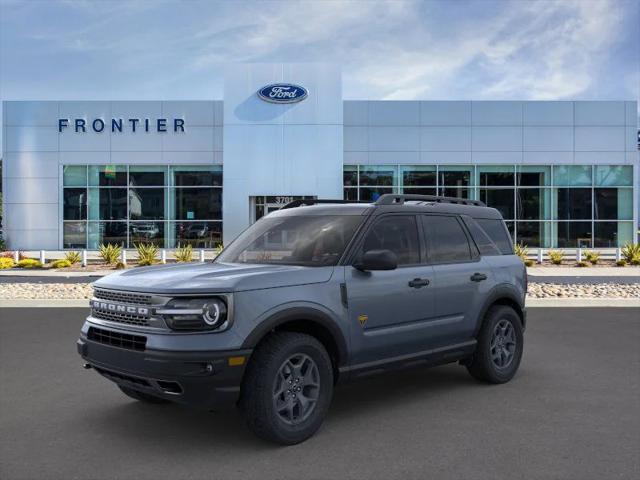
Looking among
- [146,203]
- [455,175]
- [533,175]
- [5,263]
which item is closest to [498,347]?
[5,263]

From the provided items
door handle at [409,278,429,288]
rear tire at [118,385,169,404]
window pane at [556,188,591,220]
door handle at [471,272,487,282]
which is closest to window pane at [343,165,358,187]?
window pane at [556,188,591,220]

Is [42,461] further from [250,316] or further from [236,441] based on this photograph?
[250,316]

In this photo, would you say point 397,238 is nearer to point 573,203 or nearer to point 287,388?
point 287,388

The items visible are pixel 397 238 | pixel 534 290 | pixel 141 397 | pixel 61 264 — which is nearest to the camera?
pixel 141 397

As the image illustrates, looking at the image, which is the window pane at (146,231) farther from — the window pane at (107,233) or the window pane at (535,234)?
the window pane at (535,234)

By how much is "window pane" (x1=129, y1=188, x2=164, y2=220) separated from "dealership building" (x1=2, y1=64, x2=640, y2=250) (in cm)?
5

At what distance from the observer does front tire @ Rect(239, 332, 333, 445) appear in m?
4.50

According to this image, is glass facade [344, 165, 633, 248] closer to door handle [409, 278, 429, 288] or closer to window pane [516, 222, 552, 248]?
window pane [516, 222, 552, 248]

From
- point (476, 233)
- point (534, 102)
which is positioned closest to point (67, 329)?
point (476, 233)

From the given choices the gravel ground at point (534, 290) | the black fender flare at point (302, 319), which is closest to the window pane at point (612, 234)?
the gravel ground at point (534, 290)

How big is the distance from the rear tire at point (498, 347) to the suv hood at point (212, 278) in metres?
2.24

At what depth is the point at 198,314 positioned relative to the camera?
4406 mm

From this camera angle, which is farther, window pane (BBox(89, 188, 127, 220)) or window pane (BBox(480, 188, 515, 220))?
window pane (BBox(89, 188, 127, 220))

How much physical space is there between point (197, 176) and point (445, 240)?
2506 cm
